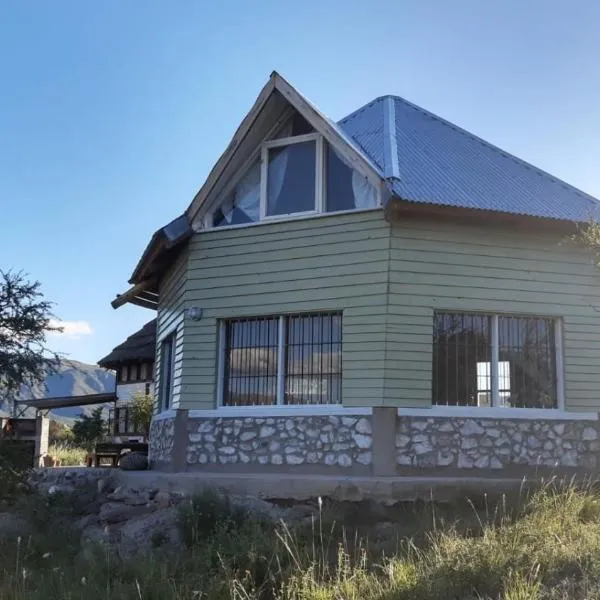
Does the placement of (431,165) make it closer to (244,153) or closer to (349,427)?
(244,153)

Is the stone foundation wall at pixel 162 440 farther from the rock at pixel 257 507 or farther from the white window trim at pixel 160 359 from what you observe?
the rock at pixel 257 507

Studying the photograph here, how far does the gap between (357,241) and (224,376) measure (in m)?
2.95

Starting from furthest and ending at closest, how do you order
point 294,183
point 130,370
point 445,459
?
point 130,370 < point 294,183 < point 445,459

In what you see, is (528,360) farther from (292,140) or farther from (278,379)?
(292,140)

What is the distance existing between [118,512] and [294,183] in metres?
A: 5.54

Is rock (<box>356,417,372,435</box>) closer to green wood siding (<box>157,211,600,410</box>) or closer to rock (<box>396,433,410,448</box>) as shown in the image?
green wood siding (<box>157,211,600,410</box>)

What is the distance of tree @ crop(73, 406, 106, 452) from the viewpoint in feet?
86.6

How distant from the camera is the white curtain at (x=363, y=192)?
1076 centimetres

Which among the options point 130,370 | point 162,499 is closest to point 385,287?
point 162,499

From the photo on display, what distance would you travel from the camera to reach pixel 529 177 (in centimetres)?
1257

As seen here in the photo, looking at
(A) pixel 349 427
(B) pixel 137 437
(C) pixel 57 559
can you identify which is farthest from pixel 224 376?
(B) pixel 137 437

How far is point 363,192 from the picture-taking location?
1091cm

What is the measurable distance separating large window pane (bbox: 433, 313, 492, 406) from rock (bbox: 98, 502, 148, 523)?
14.8 feet

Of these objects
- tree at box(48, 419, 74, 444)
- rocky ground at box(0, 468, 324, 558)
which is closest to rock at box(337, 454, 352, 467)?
rocky ground at box(0, 468, 324, 558)
